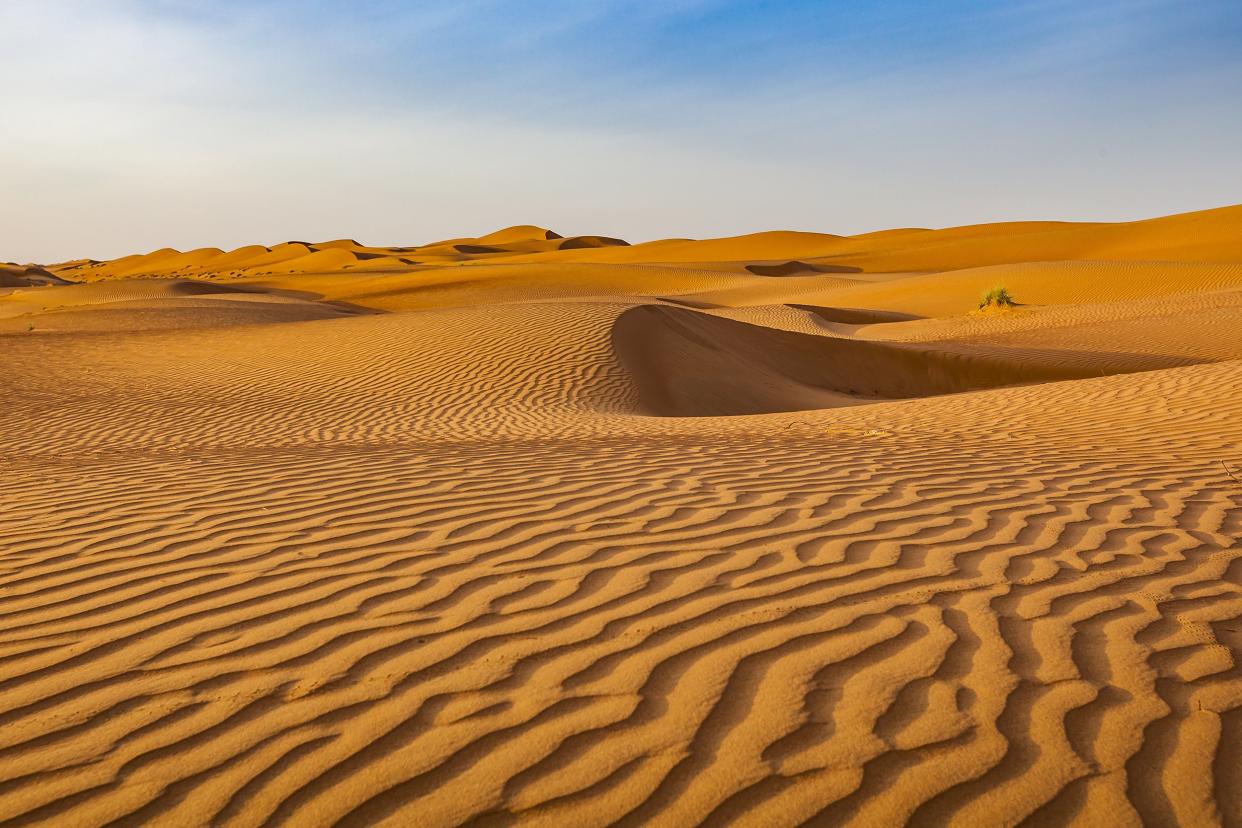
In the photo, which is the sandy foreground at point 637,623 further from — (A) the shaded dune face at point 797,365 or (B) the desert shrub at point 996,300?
(B) the desert shrub at point 996,300

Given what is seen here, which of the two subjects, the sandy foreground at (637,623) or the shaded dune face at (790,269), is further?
the shaded dune face at (790,269)

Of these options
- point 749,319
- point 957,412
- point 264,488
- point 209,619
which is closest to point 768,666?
point 209,619

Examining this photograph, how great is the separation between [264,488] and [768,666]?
387cm

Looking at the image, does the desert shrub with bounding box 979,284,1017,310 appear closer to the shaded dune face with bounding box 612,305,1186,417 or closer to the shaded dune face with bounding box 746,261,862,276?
the shaded dune face with bounding box 612,305,1186,417

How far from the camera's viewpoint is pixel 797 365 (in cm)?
1817

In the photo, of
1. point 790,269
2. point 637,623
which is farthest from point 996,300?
point 790,269

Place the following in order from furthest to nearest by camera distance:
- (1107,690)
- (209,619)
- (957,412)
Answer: (957,412), (209,619), (1107,690)

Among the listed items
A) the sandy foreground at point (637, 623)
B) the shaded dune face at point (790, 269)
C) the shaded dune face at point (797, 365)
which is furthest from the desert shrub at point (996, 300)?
the shaded dune face at point (790, 269)

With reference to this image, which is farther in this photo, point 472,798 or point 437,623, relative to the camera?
point 437,623

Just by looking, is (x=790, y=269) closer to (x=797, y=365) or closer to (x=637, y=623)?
(x=797, y=365)

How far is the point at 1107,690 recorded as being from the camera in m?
Result: 2.94

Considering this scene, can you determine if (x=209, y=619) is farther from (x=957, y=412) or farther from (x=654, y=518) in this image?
(x=957, y=412)

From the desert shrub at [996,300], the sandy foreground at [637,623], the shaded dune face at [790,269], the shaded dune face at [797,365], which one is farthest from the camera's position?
the shaded dune face at [790,269]

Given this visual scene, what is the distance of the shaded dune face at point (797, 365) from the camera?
1524 centimetres
